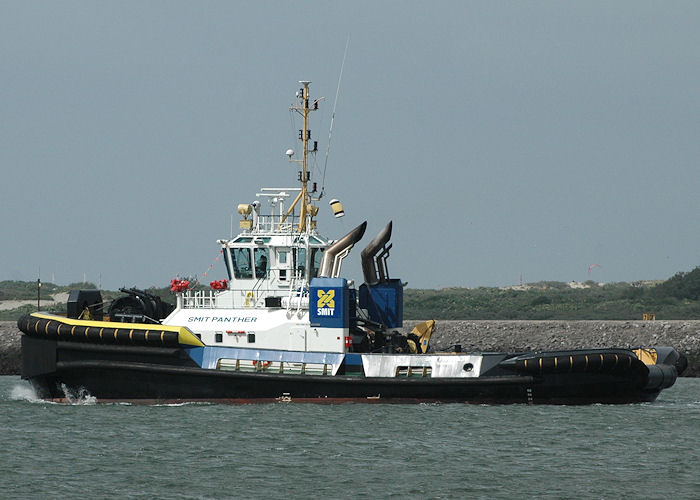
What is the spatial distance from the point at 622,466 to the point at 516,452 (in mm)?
1781

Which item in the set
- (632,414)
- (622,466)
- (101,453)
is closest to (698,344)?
(632,414)

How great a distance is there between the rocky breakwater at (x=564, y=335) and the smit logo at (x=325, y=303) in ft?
64.7

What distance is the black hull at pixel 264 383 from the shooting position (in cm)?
2333

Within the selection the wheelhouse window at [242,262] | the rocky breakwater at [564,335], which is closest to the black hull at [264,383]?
the wheelhouse window at [242,262]

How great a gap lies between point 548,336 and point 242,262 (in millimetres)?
21088

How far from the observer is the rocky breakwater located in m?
41.3

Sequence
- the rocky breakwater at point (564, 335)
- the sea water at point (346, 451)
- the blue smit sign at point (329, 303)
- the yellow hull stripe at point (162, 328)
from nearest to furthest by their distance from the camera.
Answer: the sea water at point (346, 451)
the yellow hull stripe at point (162, 328)
the blue smit sign at point (329, 303)
the rocky breakwater at point (564, 335)

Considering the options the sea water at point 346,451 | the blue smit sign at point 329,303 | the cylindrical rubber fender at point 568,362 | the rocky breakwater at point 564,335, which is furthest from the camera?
the rocky breakwater at point 564,335

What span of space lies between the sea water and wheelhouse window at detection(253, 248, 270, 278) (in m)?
3.14

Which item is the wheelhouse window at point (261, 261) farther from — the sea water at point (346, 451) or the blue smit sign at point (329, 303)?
the sea water at point (346, 451)

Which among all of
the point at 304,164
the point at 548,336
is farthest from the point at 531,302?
the point at 304,164

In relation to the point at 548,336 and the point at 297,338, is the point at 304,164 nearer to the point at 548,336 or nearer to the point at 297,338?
the point at 297,338

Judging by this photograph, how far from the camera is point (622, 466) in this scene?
59.5 feet

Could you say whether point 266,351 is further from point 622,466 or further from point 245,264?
point 622,466
